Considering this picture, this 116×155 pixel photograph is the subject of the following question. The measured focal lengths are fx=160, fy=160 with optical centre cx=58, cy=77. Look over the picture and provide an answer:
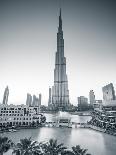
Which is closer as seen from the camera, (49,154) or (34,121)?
(49,154)

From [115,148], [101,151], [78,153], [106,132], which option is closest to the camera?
[78,153]

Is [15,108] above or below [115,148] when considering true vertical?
above

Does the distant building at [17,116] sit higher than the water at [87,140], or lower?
higher

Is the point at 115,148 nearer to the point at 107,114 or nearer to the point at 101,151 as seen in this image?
the point at 101,151

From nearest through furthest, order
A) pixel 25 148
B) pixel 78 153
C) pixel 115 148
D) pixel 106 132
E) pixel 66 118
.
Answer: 1. pixel 78 153
2. pixel 25 148
3. pixel 115 148
4. pixel 106 132
5. pixel 66 118

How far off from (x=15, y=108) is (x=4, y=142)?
75006 millimetres

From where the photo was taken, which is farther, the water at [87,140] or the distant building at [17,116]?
the distant building at [17,116]

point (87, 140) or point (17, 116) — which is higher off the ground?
point (17, 116)

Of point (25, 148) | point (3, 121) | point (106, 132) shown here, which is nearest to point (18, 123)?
point (3, 121)

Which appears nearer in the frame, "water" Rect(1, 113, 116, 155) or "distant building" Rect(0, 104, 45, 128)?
"water" Rect(1, 113, 116, 155)

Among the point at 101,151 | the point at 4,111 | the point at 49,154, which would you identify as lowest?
the point at 101,151

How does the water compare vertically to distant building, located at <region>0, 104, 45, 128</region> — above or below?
below

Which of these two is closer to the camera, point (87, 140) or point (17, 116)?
point (87, 140)

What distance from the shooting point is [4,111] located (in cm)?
10438
